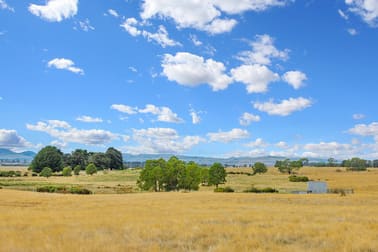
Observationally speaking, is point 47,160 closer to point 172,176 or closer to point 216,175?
point 172,176

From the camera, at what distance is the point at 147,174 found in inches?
3381

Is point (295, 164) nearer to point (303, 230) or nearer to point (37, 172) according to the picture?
point (37, 172)

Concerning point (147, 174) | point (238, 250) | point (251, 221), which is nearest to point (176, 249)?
point (238, 250)

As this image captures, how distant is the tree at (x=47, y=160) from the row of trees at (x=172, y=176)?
322ft

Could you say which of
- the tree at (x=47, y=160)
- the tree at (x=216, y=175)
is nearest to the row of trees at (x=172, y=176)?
the tree at (x=216, y=175)

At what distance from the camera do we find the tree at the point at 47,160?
172875mm

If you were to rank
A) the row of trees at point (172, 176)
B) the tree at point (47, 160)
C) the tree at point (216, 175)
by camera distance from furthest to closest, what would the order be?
the tree at point (47, 160) < the tree at point (216, 175) < the row of trees at point (172, 176)

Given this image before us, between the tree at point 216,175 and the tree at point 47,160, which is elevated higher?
the tree at point 47,160

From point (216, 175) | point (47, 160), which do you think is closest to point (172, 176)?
point (216, 175)

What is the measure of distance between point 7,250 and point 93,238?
371 centimetres

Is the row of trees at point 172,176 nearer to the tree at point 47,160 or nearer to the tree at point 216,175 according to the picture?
the tree at point 216,175

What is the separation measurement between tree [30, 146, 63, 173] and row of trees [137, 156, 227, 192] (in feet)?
322

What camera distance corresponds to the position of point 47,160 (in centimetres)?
17338

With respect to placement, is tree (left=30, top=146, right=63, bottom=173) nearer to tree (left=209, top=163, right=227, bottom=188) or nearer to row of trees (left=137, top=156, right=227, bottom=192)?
row of trees (left=137, top=156, right=227, bottom=192)
